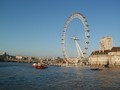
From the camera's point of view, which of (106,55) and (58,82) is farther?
(106,55)

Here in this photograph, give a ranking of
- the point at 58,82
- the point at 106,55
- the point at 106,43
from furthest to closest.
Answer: the point at 106,43 < the point at 106,55 < the point at 58,82

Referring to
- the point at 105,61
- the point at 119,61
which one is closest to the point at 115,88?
the point at 119,61

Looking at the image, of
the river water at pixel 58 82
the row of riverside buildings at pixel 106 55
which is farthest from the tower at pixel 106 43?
the river water at pixel 58 82

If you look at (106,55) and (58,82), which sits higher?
(106,55)

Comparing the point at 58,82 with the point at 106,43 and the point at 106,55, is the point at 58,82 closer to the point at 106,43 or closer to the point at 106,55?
the point at 106,55

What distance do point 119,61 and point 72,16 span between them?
57082 mm

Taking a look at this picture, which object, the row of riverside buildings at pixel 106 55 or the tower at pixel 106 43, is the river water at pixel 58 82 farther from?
the tower at pixel 106 43

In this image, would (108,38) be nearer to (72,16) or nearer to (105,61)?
(105,61)

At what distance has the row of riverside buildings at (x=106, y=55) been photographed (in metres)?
163

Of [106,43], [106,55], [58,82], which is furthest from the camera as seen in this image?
[106,43]

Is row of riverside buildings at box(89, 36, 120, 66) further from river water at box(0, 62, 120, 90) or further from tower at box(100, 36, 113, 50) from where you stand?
river water at box(0, 62, 120, 90)

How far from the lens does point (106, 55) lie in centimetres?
17200

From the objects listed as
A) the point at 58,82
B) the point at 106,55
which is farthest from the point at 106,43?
the point at 58,82

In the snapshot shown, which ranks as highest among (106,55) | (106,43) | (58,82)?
(106,43)
